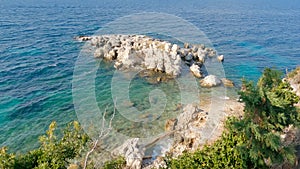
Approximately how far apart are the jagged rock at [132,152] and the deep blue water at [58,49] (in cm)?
833

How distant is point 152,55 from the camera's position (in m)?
40.6

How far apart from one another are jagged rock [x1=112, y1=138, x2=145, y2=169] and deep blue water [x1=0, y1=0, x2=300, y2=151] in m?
8.33

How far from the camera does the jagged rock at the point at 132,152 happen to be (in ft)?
67.7

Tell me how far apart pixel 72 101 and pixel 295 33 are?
197ft

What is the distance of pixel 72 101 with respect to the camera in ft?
103

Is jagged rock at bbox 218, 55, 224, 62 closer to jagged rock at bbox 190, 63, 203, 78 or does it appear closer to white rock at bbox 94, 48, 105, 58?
jagged rock at bbox 190, 63, 203, 78

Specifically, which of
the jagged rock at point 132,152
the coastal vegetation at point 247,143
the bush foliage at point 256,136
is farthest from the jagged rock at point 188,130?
the coastal vegetation at point 247,143

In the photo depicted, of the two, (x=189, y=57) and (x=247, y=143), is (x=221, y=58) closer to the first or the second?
(x=189, y=57)

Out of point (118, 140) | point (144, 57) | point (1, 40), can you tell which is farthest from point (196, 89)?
point (1, 40)

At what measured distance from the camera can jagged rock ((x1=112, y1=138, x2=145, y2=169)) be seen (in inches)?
812

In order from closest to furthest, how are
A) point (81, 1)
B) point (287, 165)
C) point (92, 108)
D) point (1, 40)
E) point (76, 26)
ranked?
point (287, 165) → point (92, 108) → point (1, 40) → point (76, 26) → point (81, 1)

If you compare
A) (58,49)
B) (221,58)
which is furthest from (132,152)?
(58,49)

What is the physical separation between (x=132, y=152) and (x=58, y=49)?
1315 inches

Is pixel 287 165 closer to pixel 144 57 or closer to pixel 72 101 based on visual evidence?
pixel 72 101
